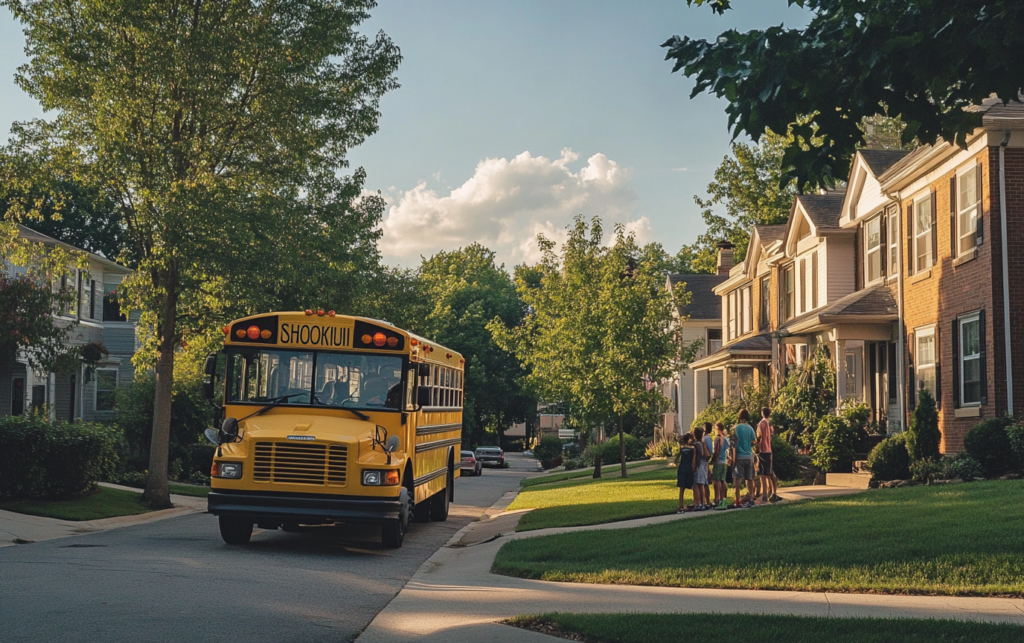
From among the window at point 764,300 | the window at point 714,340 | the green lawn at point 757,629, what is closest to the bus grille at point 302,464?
the green lawn at point 757,629

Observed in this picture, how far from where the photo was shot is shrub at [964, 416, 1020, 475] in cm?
1923

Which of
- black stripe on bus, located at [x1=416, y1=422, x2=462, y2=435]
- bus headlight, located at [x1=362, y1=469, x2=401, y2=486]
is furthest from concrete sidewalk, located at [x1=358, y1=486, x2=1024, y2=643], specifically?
black stripe on bus, located at [x1=416, y1=422, x2=462, y2=435]

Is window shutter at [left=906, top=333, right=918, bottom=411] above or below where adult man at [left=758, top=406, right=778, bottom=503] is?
above

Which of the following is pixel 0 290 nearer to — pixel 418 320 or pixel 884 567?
pixel 418 320

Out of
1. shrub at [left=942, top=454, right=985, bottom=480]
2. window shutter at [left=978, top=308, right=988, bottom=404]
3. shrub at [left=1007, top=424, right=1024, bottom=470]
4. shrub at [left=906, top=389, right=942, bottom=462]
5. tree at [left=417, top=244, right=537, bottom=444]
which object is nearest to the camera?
shrub at [left=1007, top=424, right=1024, bottom=470]

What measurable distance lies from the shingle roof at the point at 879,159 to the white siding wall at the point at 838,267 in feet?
9.64

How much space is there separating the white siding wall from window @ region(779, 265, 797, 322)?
15.0ft

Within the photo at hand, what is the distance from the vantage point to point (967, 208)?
21875 mm

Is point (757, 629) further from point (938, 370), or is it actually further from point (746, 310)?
point (746, 310)

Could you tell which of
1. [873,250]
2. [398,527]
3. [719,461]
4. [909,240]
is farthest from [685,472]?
[873,250]

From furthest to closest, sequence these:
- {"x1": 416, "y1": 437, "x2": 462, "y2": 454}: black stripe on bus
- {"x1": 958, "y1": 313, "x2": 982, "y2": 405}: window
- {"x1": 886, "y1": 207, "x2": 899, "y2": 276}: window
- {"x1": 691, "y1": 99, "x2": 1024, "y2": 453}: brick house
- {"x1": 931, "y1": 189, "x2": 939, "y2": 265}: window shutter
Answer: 1. {"x1": 886, "y1": 207, "x2": 899, "y2": 276}: window
2. {"x1": 931, "y1": 189, "x2": 939, "y2": 265}: window shutter
3. {"x1": 958, "y1": 313, "x2": 982, "y2": 405}: window
4. {"x1": 691, "y1": 99, "x2": 1024, "y2": 453}: brick house
5. {"x1": 416, "y1": 437, "x2": 462, "y2": 454}: black stripe on bus

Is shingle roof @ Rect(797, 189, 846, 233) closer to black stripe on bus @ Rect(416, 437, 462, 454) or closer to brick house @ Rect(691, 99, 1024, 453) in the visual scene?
brick house @ Rect(691, 99, 1024, 453)

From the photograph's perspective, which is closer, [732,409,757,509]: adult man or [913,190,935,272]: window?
[732,409,757,509]: adult man

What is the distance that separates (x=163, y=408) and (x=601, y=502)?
9751mm
